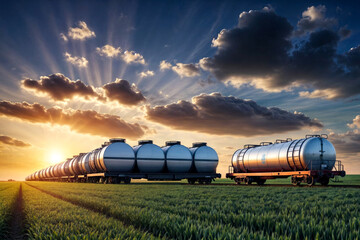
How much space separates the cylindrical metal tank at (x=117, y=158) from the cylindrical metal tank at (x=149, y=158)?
3.13 feet

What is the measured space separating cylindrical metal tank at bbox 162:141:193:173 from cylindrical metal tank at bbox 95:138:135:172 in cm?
514

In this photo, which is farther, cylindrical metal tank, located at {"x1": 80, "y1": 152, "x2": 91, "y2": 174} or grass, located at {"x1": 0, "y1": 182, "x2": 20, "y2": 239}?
cylindrical metal tank, located at {"x1": 80, "y1": 152, "x2": 91, "y2": 174}

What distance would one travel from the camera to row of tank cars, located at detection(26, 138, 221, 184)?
127 feet

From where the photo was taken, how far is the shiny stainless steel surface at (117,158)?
3838cm

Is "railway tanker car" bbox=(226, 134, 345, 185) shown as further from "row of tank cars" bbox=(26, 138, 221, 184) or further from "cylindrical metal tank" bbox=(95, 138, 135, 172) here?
"cylindrical metal tank" bbox=(95, 138, 135, 172)

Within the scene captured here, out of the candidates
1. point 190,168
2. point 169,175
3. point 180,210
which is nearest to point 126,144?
point 169,175

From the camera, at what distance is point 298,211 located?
9.22m

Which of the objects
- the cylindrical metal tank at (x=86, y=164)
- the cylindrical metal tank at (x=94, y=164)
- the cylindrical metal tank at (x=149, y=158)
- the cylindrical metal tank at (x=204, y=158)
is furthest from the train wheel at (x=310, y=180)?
the cylindrical metal tank at (x=86, y=164)

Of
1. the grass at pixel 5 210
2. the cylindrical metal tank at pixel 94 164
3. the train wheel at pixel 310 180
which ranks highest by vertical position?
the cylindrical metal tank at pixel 94 164

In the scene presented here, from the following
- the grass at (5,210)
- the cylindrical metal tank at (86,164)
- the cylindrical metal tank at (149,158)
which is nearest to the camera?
the grass at (5,210)

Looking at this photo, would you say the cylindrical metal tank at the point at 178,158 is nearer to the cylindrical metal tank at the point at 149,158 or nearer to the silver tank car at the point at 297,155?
the cylindrical metal tank at the point at 149,158

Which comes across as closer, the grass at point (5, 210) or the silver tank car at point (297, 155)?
the grass at point (5, 210)

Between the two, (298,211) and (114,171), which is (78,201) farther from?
(114,171)

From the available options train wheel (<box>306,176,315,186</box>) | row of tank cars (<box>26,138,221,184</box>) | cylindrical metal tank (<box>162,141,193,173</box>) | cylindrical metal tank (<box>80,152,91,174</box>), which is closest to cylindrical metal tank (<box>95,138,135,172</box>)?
row of tank cars (<box>26,138,221,184</box>)
